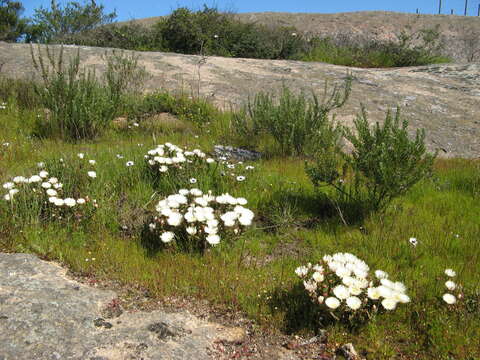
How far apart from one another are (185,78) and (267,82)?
67.7 inches

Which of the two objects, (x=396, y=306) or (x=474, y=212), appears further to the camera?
(x=474, y=212)

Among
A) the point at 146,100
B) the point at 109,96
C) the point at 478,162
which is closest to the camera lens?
the point at 478,162

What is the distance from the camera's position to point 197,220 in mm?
3594

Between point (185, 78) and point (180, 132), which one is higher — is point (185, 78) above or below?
above

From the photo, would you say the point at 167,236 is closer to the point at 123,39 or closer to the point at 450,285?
the point at 450,285

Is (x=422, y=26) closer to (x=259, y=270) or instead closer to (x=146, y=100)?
(x=146, y=100)

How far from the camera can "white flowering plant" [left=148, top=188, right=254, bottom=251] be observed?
11.6 feet

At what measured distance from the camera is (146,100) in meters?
7.70

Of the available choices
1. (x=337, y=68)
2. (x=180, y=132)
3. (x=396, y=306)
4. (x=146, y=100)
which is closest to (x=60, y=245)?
(x=396, y=306)

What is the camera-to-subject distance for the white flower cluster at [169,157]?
4598 mm

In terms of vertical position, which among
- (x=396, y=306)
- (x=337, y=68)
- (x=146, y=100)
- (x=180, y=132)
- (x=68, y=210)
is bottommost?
(x=396, y=306)

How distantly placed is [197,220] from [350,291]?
4.59ft

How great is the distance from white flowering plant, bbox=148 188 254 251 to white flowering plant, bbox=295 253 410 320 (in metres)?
0.86

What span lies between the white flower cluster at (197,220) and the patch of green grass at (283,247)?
0.16 m
